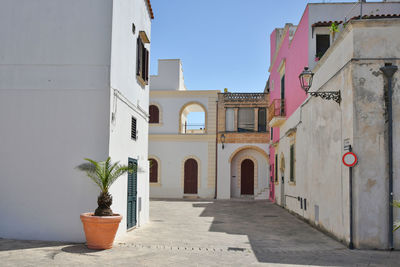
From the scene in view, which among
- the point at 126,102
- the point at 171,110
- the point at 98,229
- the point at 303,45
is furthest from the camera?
the point at 171,110

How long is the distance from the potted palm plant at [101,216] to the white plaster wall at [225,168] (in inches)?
733

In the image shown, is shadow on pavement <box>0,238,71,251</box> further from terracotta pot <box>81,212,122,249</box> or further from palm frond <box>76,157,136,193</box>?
palm frond <box>76,157,136,193</box>

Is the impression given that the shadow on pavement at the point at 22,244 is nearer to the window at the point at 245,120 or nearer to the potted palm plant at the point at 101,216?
the potted palm plant at the point at 101,216

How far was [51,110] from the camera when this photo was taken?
9172 millimetres

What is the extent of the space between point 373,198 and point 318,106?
13.6 ft

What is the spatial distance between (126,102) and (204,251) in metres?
4.22

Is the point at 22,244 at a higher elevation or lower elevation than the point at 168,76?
lower

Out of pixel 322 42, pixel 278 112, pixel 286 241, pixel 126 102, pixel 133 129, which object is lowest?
pixel 286 241

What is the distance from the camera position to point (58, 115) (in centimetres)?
915

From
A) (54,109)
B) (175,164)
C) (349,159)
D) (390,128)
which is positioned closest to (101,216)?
(54,109)

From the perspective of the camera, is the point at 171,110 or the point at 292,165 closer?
Result: the point at 292,165

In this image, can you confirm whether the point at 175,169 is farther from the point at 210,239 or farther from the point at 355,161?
the point at 355,161

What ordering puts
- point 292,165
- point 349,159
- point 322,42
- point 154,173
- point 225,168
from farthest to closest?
1. point 154,173
2. point 225,168
3. point 292,165
4. point 322,42
5. point 349,159

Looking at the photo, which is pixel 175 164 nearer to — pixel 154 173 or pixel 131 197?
pixel 154 173
